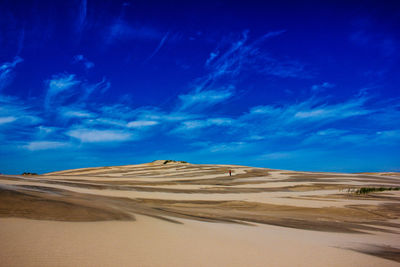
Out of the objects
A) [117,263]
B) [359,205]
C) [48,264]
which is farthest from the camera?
[359,205]

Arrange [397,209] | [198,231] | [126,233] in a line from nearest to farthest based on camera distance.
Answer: [126,233] → [198,231] → [397,209]

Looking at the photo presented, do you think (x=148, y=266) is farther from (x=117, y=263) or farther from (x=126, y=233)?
(x=126, y=233)

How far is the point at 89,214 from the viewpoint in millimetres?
5441

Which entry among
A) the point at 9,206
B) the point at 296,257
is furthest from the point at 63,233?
the point at 296,257

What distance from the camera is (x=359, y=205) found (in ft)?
40.1

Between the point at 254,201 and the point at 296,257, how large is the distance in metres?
9.71

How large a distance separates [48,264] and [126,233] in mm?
1618

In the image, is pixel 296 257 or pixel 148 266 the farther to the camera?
pixel 296 257

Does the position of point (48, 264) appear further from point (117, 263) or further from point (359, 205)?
point (359, 205)

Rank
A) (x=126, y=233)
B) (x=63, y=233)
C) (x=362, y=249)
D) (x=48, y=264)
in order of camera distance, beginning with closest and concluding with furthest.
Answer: (x=48, y=264), (x=63, y=233), (x=126, y=233), (x=362, y=249)

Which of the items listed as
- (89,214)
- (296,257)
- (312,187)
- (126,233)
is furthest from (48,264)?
(312,187)

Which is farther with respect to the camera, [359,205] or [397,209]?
[359,205]

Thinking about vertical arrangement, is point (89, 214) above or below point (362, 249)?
above

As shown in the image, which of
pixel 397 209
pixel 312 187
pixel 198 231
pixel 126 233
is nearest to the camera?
pixel 126 233
